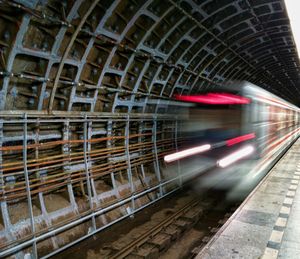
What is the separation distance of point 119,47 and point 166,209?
16.3 feet

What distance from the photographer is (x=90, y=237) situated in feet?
20.7

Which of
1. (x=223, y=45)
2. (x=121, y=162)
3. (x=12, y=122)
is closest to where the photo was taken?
(x=12, y=122)

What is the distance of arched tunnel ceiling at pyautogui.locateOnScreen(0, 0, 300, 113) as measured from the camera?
4957 millimetres

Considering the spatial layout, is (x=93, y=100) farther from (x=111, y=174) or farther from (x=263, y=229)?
(x=263, y=229)

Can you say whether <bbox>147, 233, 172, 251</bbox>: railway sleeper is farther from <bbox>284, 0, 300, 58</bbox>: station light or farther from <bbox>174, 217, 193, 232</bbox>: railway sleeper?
<bbox>284, 0, 300, 58</bbox>: station light

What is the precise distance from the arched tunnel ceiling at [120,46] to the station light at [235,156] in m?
2.96

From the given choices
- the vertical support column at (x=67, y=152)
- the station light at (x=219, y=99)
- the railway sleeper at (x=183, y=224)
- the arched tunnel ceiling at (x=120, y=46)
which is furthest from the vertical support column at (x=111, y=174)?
the station light at (x=219, y=99)

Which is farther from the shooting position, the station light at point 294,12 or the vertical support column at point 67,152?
the vertical support column at point 67,152

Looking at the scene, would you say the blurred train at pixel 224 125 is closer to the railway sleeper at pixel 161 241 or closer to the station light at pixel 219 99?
the station light at pixel 219 99

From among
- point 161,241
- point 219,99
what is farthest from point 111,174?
point 219,99

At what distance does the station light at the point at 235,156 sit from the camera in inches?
288

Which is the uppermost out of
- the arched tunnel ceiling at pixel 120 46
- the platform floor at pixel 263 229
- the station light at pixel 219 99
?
the arched tunnel ceiling at pixel 120 46

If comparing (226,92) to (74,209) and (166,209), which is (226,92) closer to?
(166,209)

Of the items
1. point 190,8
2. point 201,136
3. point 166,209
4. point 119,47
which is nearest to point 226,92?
point 201,136
